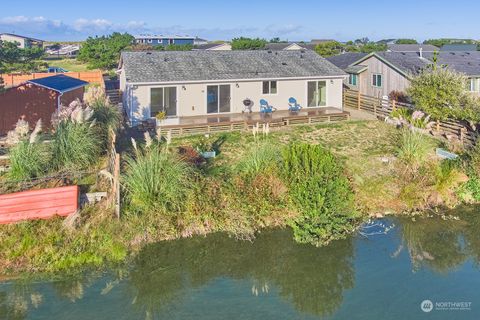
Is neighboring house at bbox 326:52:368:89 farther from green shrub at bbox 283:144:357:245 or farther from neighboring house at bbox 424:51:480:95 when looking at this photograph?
green shrub at bbox 283:144:357:245

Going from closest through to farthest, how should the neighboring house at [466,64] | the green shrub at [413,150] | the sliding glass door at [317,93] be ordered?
the green shrub at [413,150], the sliding glass door at [317,93], the neighboring house at [466,64]

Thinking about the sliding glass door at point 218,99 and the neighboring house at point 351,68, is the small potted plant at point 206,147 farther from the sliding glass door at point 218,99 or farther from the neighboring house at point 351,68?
the neighboring house at point 351,68

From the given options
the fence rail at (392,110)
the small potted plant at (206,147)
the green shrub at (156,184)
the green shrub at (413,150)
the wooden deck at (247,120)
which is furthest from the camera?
the wooden deck at (247,120)

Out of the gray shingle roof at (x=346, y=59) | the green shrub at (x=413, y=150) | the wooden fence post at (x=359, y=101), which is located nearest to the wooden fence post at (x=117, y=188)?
the green shrub at (x=413, y=150)

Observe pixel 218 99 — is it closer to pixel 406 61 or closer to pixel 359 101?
pixel 359 101

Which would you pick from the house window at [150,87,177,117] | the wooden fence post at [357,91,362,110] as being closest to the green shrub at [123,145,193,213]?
the house window at [150,87,177,117]

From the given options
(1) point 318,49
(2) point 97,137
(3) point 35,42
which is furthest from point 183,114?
(3) point 35,42
